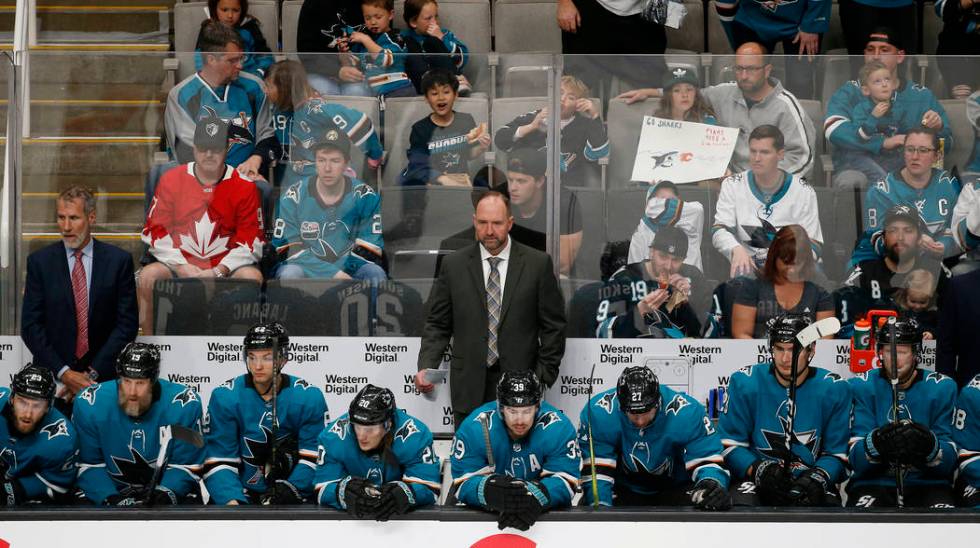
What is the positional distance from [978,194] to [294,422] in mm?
3599

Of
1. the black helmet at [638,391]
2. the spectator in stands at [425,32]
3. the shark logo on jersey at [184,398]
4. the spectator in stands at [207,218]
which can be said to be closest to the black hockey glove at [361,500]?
the black helmet at [638,391]

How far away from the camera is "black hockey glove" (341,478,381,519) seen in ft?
17.4

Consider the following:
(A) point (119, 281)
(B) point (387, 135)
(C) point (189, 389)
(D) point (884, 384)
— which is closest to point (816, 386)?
(D) point (884, 384)

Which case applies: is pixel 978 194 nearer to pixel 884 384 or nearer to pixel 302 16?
pixel 884 384

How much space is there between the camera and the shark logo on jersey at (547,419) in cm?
634

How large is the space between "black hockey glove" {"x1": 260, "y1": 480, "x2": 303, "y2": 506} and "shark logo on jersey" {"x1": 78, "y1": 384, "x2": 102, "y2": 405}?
0.98 meters

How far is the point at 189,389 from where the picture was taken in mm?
6914

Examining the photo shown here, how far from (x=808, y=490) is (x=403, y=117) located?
2.73 metres

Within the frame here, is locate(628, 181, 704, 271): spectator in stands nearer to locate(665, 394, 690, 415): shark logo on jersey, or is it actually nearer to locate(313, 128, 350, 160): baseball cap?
locate(665, 394, 690, 415): shark logo on jersey

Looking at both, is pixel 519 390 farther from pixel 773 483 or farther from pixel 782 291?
pixel 782 291

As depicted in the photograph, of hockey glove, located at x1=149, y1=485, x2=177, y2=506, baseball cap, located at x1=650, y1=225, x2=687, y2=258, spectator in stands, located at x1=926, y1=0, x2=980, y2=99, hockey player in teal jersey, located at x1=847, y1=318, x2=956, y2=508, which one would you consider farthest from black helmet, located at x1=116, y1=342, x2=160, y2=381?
spectator in stands, located at x1=926, y1=0, x2=980, y2=99

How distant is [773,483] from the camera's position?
637cm

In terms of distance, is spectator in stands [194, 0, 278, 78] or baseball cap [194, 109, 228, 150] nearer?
baseball cap [194, 109, 228, 150]

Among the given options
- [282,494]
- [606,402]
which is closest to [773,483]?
[606,402]
